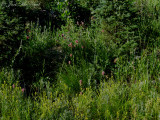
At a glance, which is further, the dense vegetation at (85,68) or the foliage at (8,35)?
the foliage at (8,35)

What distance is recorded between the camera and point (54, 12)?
6367 millimetres

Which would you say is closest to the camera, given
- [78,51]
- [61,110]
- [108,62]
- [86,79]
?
[61,110]

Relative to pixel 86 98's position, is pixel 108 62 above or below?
above

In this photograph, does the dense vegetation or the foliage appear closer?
the dense vegetation

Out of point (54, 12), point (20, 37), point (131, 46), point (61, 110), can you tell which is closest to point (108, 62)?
point (131, 46)

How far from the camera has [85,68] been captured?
12.8ft

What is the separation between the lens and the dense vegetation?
302 centimetres

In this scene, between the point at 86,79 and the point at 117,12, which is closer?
the point at 86,79

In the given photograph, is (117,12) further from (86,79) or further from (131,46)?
(86,79)

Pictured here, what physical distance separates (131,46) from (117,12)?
78cm

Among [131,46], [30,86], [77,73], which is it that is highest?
[131,46]

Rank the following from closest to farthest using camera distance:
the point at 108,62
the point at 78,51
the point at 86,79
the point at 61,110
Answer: the point at 61,110
the point at 86,79
the point at 108,62
the point at 78,51

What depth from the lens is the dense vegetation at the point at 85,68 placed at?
3020 mm

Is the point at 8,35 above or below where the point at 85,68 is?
above
